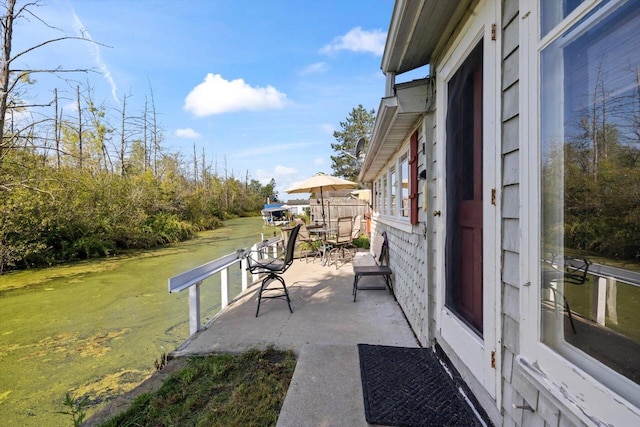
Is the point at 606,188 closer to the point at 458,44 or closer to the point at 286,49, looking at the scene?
the point at 458,44

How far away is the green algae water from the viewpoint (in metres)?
2.71

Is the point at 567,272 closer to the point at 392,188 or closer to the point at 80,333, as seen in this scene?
the point at 392,188

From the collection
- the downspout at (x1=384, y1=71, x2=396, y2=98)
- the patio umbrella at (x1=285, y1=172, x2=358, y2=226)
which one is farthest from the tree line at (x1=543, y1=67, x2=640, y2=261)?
the patio umbrella at (x1=285, y1=172, x2=358, y2=226)

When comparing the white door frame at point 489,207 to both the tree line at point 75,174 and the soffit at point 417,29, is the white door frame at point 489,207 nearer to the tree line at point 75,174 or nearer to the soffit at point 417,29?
the soffit at point 417,29

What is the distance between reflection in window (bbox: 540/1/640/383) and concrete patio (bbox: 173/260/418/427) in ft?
3.93

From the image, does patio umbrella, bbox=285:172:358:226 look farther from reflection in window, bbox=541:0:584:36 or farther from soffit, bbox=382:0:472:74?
reflection in window, bbox=541:0:584:36

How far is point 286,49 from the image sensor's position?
1033 cm

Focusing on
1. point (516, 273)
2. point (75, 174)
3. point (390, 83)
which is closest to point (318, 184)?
point (390, 83)

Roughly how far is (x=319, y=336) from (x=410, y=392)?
1305mm

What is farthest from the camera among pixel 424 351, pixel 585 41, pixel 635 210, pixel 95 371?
pixel 95 371

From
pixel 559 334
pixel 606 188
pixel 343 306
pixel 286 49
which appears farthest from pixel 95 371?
pixel 286 49

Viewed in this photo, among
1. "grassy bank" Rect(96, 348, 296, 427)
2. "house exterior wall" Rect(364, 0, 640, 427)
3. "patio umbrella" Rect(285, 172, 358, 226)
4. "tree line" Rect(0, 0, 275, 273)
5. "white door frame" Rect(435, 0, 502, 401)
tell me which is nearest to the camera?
"house exterior wall" Rect(364, 0, 640, 427)

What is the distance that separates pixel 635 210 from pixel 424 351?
2045 mm

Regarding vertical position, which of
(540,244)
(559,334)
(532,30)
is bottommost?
(559,334)
